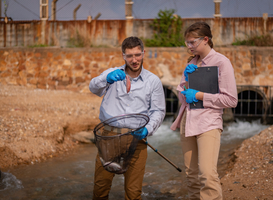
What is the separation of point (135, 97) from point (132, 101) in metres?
0.04

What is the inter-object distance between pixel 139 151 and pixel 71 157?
330 centimetres

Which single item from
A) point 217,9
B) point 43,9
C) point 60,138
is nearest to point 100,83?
point 60,138

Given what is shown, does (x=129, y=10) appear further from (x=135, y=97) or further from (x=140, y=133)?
(x=140, y=133)

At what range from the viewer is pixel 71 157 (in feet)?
17.5

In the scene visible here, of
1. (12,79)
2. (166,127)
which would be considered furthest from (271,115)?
(12,79)

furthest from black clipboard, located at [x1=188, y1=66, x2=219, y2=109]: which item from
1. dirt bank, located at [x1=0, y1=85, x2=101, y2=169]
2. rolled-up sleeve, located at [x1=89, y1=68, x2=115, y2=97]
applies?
dirt bank, located at [x1=0, y1=85, x2=101, y2=169]

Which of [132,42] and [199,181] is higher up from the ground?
[132,42]

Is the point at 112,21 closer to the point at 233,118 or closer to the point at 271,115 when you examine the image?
the point at 233,118

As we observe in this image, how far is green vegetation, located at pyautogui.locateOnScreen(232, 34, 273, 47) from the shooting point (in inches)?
389

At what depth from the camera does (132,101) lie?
7.68ft

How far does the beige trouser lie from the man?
31cm

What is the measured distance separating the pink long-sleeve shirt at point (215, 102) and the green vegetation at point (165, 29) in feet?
27.4

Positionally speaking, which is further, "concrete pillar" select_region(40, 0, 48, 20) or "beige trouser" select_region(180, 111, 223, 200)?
"concrete pillar" select_region(40, 0, 48, 20)

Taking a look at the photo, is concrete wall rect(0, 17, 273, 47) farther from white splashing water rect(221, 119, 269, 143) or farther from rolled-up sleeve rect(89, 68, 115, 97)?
rolled-up sleeve rect(89, 68, 115, 97)
